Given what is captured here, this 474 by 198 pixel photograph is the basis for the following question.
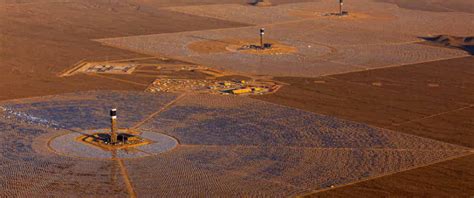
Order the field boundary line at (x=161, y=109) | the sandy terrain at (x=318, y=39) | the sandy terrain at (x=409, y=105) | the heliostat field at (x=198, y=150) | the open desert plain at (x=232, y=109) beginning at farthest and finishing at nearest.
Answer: the sandy terrain at (x=318, y=39) < the field boundary line at (x=161, y=109) < the open desert plain at (x=232, y=109) < the sandy terrain at (x=409, y=105) < the heliostat field at (x=198, y=150)

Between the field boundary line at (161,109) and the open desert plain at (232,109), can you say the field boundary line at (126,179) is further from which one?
the field boundary line at (161,109)

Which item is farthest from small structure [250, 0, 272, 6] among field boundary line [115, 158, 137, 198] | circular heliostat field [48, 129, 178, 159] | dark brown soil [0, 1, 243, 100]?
field boundary line [115, 158, 137, 198]

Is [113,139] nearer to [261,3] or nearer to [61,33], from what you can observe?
[61,33]

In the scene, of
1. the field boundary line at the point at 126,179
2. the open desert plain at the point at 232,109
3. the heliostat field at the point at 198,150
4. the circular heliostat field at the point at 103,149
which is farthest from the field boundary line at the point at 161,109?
the field boundary line at the point at 126,179

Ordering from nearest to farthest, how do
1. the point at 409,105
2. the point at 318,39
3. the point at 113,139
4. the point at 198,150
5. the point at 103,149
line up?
the point at 103,149
the point at 198,150
the point at 113,139
the point at 409,105
the point at 318,39

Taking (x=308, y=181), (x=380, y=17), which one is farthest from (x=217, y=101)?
(x=380, y=17)

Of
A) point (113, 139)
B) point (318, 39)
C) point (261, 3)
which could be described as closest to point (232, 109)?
point (113, 139)
